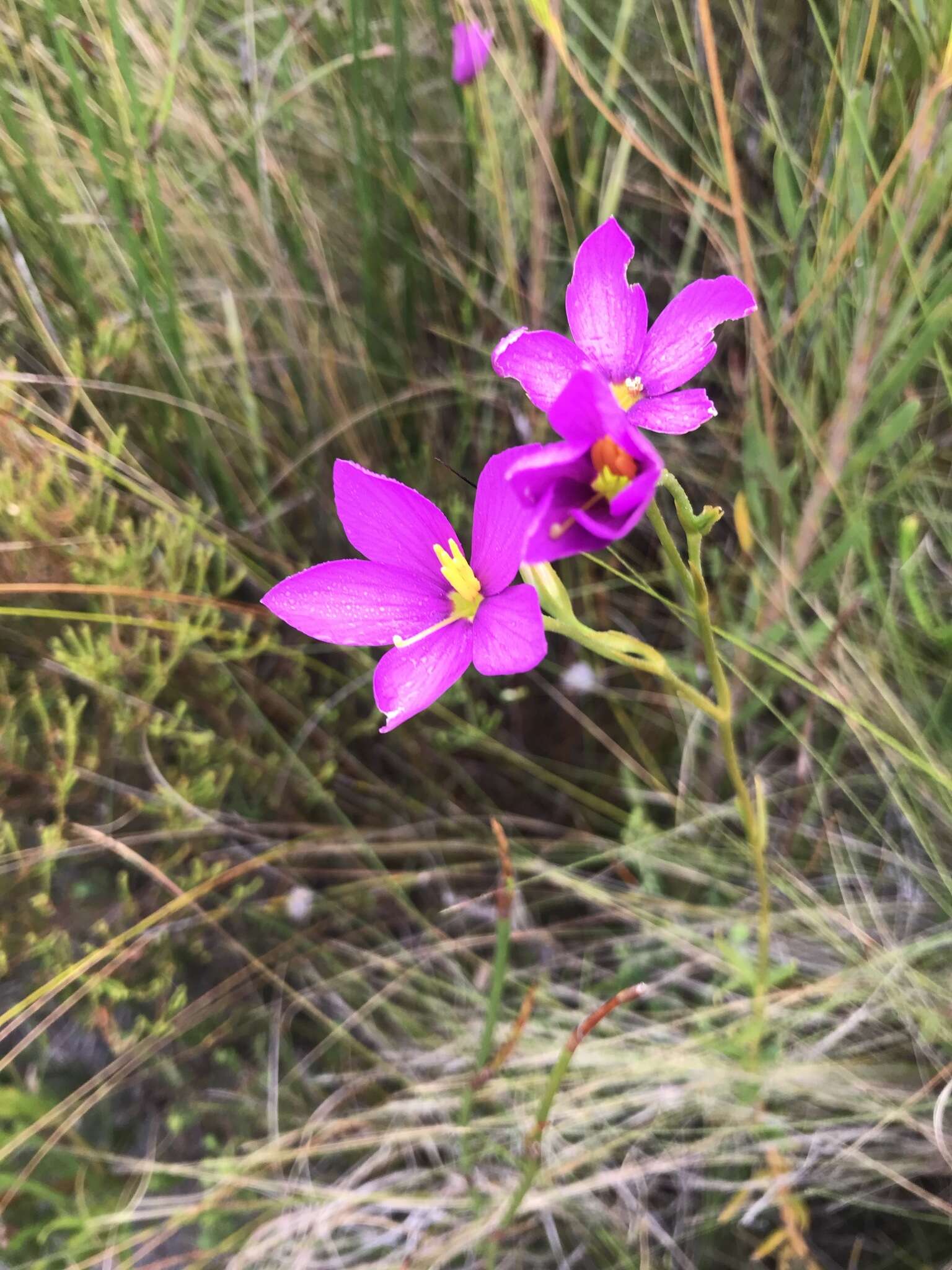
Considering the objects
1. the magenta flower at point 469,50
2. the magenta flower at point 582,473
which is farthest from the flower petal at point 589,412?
the magenta flower at point 469,50

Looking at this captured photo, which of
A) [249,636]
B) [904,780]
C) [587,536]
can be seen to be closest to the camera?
[587,536]

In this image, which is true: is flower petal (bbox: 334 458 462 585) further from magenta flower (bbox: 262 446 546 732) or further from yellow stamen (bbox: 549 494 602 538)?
yellow stamen (bbox: 549 494 602 538)

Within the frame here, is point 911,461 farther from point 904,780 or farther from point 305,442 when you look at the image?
point 305,442

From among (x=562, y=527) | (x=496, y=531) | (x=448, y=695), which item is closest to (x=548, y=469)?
(x=562, y=527)

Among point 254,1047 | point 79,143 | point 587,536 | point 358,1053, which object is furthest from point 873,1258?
point 79,143

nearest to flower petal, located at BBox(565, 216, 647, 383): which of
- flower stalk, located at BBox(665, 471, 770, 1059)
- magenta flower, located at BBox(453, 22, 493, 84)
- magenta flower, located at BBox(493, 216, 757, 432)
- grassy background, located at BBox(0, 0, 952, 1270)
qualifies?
magenta flower, located at BBox(493, 216, 757, 432)

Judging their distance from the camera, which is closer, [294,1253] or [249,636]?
[294,1253]

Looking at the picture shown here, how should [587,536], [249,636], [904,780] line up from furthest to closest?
[249,636]
[904,780]
[587,536]
